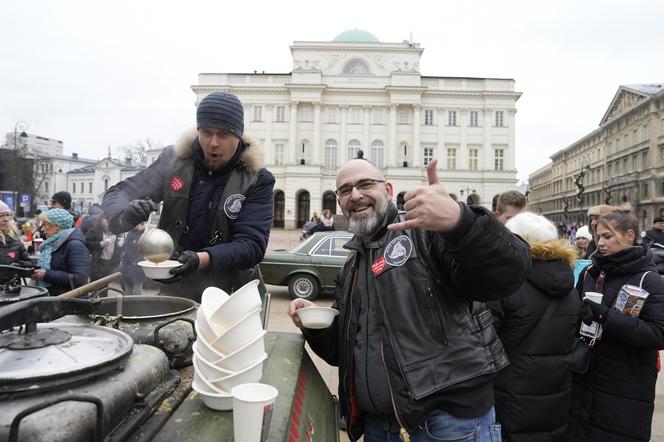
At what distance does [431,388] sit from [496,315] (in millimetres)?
951

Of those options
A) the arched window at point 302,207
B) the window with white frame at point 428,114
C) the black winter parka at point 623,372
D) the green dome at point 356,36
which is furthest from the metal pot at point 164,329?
the green dome at point 356,36

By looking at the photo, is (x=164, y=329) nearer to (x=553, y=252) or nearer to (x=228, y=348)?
(x=228, y=348)

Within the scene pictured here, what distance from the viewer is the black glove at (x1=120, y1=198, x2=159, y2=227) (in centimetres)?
222

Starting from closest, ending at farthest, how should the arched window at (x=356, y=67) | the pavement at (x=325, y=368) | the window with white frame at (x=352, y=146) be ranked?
the pavement at (x=325, y=368) → the window with white frame at (x=352, y=146) → the arched window at (x=356, y=67)

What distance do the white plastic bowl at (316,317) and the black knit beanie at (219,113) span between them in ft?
3.69

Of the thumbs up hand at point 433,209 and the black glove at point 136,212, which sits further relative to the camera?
the black glove at point 136,212

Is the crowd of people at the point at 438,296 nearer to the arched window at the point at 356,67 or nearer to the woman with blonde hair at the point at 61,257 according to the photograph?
the woman with blonde hair at the point at 61,257

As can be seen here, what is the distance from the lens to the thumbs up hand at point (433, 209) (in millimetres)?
1550

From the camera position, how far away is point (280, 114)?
43.7 metres

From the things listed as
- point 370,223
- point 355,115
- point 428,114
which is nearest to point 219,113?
point 370,223

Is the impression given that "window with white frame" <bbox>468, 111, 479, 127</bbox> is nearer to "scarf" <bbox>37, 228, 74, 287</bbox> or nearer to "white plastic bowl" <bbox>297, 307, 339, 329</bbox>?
"scarf" <bbox>37, 228, 74, 287</bbox>

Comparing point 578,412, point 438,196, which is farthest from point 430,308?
point 578,412

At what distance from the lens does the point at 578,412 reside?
2727mm

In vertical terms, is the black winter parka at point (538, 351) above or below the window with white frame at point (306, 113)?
below
